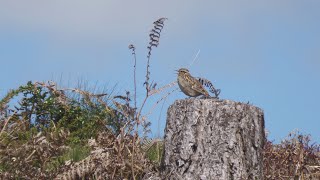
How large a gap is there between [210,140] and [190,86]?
1.56 m

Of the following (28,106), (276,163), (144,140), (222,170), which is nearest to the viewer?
(222,170)

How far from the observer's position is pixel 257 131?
26.0 ft

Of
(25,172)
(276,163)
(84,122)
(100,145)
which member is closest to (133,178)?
(100,145)

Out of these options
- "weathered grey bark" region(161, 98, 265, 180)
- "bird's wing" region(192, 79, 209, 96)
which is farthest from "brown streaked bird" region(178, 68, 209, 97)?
"weathered grey bark" region(161, 98, 265, 180)

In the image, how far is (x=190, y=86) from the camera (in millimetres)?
9102

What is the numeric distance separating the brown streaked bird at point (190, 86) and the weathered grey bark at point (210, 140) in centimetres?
121

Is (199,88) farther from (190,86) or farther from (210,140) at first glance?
(210,140)

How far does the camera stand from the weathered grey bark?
7.65 metres

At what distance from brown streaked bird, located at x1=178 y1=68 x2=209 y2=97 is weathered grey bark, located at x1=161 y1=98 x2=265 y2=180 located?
121cm

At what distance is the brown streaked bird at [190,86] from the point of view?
356 inches

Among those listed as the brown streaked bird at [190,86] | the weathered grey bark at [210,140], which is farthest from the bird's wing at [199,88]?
the weathered grey bark at [210,140]

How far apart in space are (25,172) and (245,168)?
92.0 inches

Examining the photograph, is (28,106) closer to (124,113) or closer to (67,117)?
(67,117)

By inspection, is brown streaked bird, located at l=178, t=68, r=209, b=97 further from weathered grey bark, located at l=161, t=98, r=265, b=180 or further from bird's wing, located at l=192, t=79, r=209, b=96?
weathered grey bark, located at l=161, t=98, r=265, b=180
